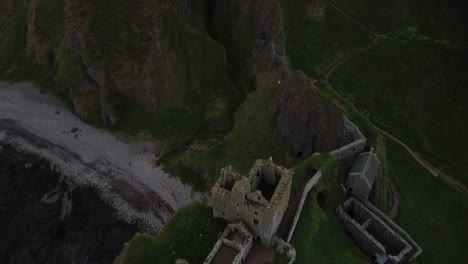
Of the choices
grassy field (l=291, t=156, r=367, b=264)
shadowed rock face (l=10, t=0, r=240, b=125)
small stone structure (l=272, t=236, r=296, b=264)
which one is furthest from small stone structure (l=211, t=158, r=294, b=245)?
shadowed rock face (l=10, t=0, r=240, b=125)

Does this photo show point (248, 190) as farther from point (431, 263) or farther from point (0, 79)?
point (0, 79)

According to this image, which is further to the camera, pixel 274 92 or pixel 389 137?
pixel 274 92

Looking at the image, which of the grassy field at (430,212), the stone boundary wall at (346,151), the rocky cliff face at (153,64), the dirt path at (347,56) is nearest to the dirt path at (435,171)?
the grassy field at (430,212)

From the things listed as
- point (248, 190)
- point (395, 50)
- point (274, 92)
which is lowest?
point (274, 92)

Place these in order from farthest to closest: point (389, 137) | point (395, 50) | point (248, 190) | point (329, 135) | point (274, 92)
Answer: point (395, 50) → point (274, 92) → point (389, 137) → point (329, 135) → point (248, 190)

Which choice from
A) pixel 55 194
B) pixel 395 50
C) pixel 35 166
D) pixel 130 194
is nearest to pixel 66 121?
pixel 35 166

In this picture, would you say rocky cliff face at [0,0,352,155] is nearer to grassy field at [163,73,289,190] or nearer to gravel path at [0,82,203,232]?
gravel path at [0,82,203,232]
